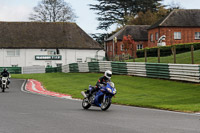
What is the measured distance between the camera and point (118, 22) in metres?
91.2

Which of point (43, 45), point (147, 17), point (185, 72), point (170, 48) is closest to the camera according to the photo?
point (185, 72)

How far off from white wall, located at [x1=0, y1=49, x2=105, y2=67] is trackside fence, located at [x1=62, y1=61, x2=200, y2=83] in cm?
2687

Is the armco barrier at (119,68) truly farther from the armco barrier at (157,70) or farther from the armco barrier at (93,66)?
the armco barrier at (157,70)

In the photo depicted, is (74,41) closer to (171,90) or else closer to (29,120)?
(171,90)

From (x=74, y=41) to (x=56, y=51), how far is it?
374 cm

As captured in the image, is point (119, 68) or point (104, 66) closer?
point (119, 68)

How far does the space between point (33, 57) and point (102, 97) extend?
57467mm

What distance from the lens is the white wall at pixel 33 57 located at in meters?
70.1

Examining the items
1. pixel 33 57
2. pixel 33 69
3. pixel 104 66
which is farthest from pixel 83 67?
pixel 33 57

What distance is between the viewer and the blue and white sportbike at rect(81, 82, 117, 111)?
48.3 feet

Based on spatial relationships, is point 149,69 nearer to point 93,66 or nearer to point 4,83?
point 4,83

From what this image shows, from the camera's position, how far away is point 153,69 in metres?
31.4

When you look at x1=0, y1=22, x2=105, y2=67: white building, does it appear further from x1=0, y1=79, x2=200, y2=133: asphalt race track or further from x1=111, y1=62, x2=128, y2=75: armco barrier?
x1=0, y1=79, x2=200, y2=133: asphalt race track

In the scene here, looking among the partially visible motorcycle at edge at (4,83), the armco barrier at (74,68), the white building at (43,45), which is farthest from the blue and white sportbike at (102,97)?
the white building at (43,45)
